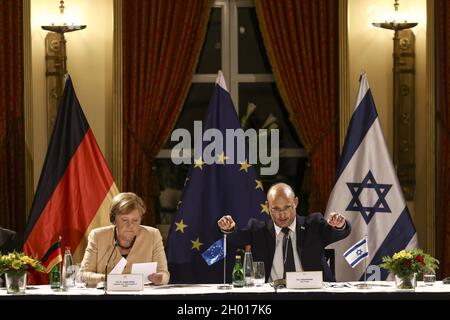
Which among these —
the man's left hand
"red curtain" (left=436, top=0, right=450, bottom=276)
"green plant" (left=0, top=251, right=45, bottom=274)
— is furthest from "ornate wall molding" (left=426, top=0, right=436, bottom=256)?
"green plant" (left=0, top=251, right=45, bottom=274)

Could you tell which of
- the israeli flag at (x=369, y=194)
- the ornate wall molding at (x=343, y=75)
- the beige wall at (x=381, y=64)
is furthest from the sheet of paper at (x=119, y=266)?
the beige wall at (x=381, y=64)

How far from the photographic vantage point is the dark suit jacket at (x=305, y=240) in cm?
614

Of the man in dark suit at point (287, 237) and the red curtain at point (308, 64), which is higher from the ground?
the red curtain at point (308, 64)

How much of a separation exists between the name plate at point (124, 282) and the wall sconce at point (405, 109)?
3.52 meters

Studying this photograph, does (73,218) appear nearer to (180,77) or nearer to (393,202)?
(180,77)

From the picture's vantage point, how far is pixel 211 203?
749cm

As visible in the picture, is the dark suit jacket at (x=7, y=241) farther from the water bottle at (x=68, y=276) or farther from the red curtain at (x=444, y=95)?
the red curtain at (x=444, y=95)

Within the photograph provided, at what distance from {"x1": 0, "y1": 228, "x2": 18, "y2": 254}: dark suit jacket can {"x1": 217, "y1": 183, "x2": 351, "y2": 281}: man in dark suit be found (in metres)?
1.67

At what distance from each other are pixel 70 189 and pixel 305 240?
7.15 feet

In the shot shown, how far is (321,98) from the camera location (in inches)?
323

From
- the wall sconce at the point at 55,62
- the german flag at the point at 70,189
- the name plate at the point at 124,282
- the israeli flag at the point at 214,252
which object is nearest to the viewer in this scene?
the name plate at the point at 124,282

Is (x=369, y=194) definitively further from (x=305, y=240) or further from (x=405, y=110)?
(x=305, y=240)

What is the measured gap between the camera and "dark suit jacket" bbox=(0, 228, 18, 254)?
6.79m
